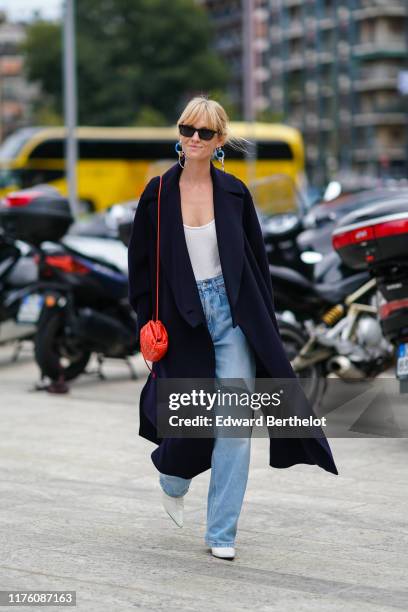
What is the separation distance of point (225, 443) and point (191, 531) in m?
0.68

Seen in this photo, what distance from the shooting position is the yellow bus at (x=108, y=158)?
43.9 metres

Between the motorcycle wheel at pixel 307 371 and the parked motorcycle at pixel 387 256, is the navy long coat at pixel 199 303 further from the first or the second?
the motorcycle wheel at pixel 307 371

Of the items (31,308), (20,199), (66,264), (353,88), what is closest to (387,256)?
(66,264)

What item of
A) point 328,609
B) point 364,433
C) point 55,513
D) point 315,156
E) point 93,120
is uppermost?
point 328,609

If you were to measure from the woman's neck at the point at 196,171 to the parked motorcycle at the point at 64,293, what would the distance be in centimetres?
572


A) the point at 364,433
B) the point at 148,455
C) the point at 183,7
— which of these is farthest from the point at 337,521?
the point at 183,7

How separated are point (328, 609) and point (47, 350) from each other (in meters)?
6.73

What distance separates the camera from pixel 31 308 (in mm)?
12344

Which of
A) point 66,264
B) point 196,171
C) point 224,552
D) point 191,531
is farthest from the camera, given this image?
point 66,264

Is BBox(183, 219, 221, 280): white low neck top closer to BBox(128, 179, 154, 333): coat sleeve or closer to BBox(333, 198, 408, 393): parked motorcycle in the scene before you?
BBox(128, 179, 154, 333): coat sleeve

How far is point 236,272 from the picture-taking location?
580cm

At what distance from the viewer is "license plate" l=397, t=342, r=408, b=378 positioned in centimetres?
863

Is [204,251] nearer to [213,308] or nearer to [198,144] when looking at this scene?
[213,308]

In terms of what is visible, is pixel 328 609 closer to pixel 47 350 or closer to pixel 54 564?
pixel 54 564
